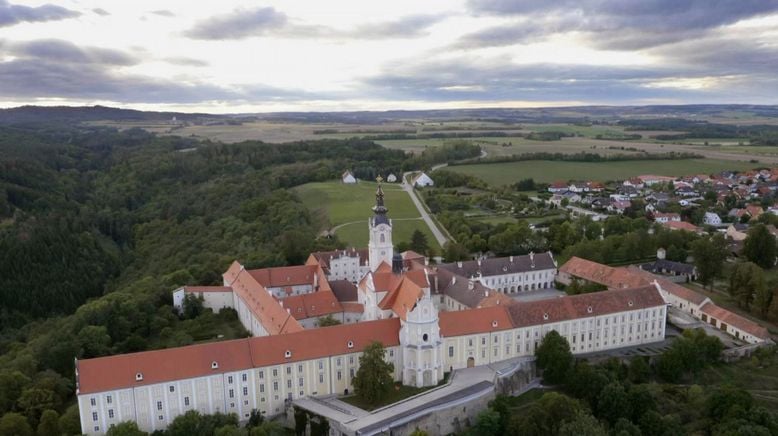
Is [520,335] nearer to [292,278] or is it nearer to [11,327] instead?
[292,278]

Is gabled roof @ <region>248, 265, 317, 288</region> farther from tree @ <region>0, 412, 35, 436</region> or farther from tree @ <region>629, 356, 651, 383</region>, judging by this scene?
tree @ <region>629, 356, 651, 383</region>

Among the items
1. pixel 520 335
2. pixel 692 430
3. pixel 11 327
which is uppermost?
pixel 520 335

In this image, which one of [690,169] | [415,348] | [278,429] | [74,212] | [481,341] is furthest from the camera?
[690,169]

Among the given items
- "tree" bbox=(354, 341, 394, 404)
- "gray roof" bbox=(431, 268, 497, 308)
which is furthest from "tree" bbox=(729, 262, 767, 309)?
"tree" bbox=(354, 341, 394, 404)

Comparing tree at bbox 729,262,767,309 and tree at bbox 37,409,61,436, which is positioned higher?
tree at bbox 729,262,767,309

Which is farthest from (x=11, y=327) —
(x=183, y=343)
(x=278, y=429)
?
(x=278, y=429)

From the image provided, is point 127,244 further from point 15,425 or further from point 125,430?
point 125,430
